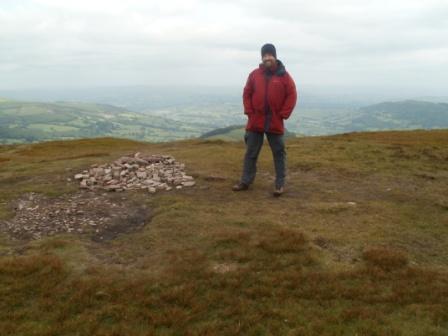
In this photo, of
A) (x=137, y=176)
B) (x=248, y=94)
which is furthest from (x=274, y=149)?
(x=137, y=176)

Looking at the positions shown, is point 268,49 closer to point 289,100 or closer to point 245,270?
point 289,100

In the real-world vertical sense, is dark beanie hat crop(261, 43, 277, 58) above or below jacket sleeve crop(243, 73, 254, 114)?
above

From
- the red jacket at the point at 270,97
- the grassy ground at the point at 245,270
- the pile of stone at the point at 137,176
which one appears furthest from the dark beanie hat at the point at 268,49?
the pile of stone at the point at 137,176

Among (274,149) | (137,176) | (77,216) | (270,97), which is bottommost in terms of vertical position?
(77,216)

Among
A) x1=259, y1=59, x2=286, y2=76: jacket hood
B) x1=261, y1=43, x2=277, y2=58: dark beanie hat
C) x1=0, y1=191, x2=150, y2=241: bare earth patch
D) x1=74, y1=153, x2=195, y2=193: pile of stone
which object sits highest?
x1=261, y1=43, x2=277, y2=58: dark beanie hat

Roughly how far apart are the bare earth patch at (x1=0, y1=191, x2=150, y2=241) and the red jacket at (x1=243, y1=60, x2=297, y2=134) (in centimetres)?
506

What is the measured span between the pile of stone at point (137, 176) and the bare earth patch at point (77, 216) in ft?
3.83

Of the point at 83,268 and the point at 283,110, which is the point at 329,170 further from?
the point at 83,268

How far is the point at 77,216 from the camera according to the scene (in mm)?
13477

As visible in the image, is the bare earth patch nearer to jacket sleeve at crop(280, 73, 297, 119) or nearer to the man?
the man

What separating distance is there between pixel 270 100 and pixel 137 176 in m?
6.53

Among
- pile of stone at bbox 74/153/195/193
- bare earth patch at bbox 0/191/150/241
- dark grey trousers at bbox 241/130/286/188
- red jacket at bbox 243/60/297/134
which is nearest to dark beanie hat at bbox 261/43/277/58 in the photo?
red jacket at bbox 243/60/297/134

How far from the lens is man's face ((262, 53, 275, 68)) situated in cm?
1439

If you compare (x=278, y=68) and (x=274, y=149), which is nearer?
(x=278, y=68)
